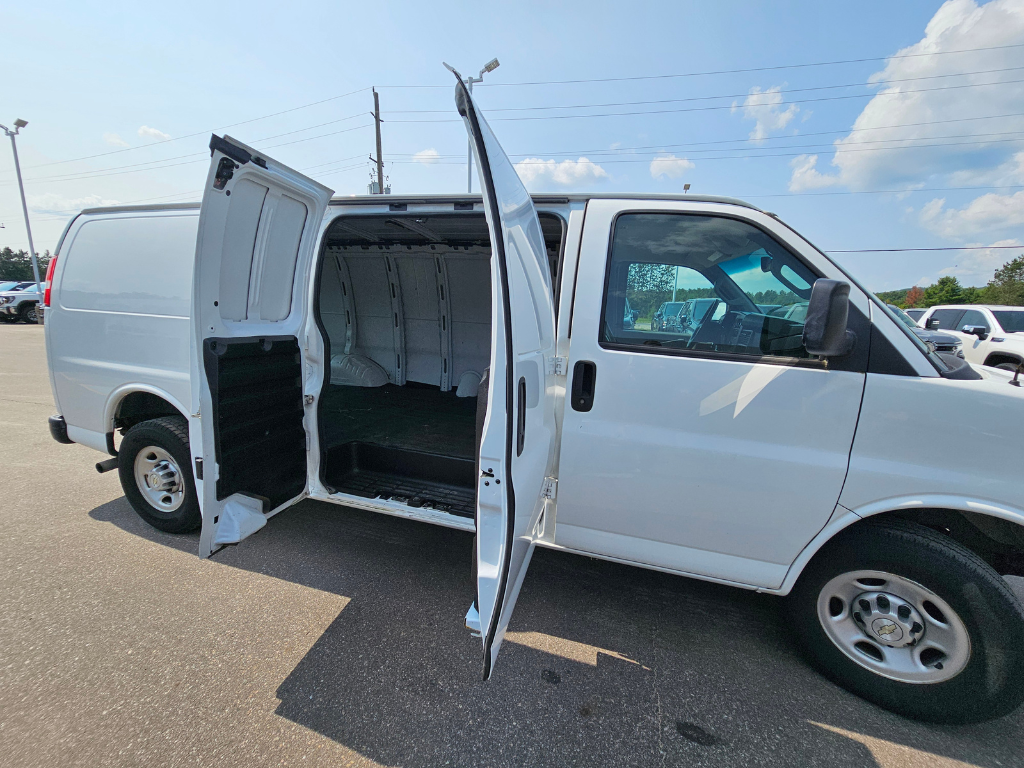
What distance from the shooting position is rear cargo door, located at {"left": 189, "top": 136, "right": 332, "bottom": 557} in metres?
2.13

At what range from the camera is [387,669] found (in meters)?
2.12

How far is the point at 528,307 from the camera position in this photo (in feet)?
5.98

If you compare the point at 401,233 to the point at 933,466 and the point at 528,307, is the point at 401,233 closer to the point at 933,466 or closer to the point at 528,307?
the point at 528,307

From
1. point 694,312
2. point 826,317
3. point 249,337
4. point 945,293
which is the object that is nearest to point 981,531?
point 826,317

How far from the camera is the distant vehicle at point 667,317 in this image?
2.17 meters

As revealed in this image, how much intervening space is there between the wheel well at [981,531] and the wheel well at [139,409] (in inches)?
170

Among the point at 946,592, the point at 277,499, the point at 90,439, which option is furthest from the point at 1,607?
the point at 946,592

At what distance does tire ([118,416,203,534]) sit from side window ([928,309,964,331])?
13.1 m

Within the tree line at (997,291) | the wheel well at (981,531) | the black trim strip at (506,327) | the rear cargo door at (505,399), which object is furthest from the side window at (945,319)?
the tree line at (997,291)

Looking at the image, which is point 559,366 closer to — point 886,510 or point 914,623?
point 886,510

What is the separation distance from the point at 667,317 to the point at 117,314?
3.54 metres

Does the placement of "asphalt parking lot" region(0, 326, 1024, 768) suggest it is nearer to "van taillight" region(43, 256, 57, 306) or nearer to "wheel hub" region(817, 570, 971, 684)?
"wheel hub" region(817, 570, 971, 684)

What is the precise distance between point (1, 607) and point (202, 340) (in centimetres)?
194

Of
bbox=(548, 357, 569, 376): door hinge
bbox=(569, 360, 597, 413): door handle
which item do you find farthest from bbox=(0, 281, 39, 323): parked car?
bbox=(569, 360, 597, 413): door handle
